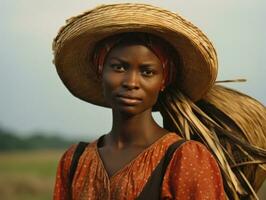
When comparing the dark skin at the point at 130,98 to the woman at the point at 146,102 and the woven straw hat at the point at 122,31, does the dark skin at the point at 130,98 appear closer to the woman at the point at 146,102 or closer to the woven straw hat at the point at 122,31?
the woman at the point at 146,102

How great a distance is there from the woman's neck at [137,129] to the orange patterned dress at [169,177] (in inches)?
2.0

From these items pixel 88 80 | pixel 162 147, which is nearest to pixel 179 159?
pixel 162 147

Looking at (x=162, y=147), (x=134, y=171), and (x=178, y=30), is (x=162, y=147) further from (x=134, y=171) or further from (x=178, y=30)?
(x=178, y=30)

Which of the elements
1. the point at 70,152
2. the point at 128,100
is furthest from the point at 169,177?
the point at 70,152

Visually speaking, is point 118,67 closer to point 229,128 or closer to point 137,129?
point 137,129

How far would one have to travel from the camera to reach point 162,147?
4059 millimetres

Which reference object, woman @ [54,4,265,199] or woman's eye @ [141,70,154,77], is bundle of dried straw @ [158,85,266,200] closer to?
woman @ [54,4,265,199]

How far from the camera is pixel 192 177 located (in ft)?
12.9

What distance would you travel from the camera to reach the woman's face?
12.9ft

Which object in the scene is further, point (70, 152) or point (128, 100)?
point (70, 152)

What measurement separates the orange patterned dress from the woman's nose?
33 cm

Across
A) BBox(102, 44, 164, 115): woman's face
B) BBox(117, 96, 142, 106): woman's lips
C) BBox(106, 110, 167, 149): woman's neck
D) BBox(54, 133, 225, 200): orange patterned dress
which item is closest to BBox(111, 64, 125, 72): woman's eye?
BBox(102, 44, 164, 115): woman's face

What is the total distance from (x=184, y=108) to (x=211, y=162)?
15.8 inches

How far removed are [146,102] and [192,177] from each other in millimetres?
403
